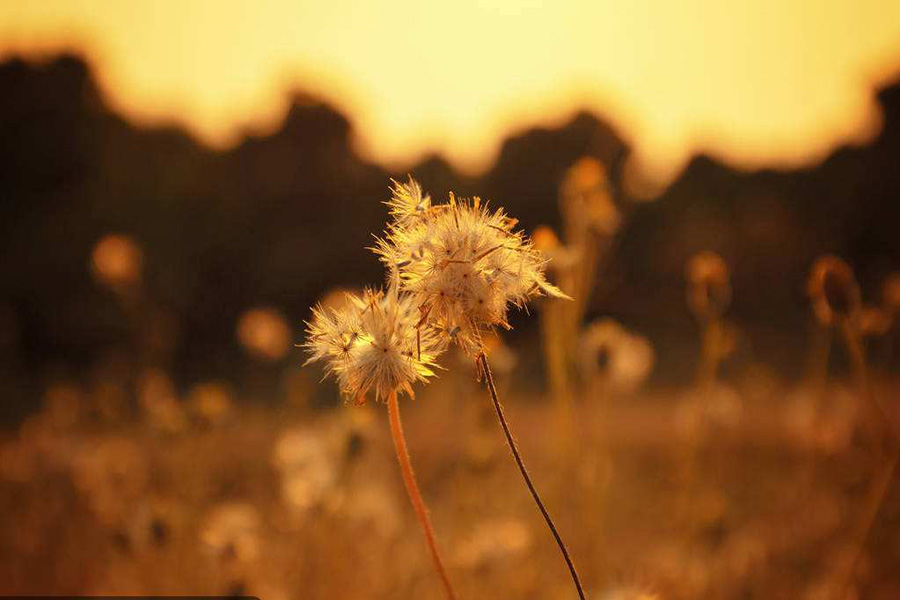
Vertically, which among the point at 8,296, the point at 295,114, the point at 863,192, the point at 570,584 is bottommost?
the point at 570,584

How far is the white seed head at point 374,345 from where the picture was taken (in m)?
1.24

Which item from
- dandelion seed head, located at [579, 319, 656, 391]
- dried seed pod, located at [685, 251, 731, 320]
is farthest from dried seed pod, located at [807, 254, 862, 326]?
dandelion seed head, located at [579, 319, 656, 391]

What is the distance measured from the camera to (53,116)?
15.0 meters

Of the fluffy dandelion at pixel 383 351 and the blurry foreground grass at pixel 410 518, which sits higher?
the blurry foreground grass at pixel 410 518

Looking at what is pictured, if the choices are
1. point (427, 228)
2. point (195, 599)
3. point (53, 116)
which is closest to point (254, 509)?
point (195, 599)

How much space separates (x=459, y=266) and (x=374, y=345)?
20cm

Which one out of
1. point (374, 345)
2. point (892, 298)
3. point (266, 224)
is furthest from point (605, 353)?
point (266, 224)

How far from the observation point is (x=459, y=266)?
1199 millimetres

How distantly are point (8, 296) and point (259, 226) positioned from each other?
466cm

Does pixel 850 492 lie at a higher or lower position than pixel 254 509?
lower

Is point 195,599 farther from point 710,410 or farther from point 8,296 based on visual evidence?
point 8,296

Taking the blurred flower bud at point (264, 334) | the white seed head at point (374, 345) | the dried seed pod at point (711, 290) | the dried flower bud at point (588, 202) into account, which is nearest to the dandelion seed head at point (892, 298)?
the dried seed pod at point (711, 290)

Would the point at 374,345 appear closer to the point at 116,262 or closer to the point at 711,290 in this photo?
the point at 711,290

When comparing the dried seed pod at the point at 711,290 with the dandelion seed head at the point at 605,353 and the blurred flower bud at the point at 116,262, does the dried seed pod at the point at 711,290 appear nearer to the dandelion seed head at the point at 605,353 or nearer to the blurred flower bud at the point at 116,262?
the dandelion seed head at the point at 605,353
